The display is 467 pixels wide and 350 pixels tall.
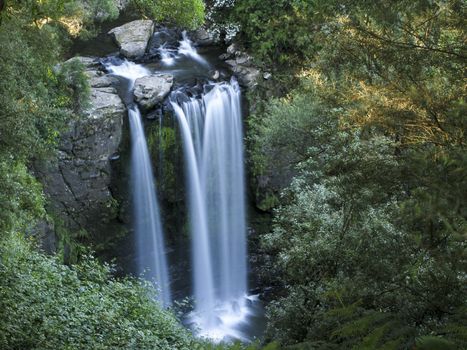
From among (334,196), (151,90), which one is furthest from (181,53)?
(334,196)

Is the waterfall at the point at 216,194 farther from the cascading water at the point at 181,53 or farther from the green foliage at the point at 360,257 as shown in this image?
the green foliage at the point at 360,257

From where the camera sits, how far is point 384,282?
18.0 feet

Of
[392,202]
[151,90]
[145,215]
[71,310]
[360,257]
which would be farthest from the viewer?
[145,215]

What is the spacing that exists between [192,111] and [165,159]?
5.56 ft

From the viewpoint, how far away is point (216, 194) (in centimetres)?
1670

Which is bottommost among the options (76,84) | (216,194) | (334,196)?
(334,196)

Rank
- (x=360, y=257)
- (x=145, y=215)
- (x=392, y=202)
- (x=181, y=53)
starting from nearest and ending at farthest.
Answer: (x=392, y=202), (x=360, y=257), (x=145, y=215), (x=181, y=53)

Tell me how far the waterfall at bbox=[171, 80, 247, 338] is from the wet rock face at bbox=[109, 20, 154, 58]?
9.60 feet

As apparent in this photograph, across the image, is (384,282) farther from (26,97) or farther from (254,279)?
(254,279)

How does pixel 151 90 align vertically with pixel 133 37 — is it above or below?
below

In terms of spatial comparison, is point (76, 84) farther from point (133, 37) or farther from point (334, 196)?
point (334, 196)

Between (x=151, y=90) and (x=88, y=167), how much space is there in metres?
2.97

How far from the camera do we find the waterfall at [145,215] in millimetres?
14867

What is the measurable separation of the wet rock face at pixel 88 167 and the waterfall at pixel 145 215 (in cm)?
65
